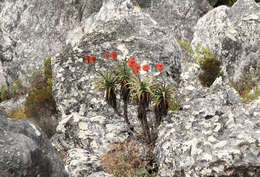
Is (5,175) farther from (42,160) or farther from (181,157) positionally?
(181,157)

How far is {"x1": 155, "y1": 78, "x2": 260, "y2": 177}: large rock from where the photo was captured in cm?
552

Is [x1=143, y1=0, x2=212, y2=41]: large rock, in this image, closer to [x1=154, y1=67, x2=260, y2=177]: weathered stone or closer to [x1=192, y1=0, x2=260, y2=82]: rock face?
[x1=192, y1=0, x2=260, y2=82]: rock face

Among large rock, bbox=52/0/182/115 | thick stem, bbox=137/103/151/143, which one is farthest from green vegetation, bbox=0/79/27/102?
thick stem, bbox=137/103/151/143

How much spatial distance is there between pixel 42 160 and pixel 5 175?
1.93 feet

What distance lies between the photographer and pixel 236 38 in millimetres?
14047

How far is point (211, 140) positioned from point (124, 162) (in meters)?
2.41

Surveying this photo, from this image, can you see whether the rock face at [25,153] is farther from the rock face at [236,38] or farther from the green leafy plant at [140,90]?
the rock face at [236,38]

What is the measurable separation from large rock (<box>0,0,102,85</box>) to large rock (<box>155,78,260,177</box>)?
59.3 feet

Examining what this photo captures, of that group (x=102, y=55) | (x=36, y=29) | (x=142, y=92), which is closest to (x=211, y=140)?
(x=142, y=92)

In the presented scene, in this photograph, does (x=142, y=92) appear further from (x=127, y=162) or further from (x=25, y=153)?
(x=25, y=153)

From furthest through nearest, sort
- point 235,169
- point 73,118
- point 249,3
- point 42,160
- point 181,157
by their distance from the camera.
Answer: point 249,3 < point 73,118 < point 181,157 < point 235,169 < point 42,160

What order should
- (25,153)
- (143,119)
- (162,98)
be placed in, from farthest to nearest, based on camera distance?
(143,119) < (162,98) < (25,153)

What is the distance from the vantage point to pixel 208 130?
641 centimetres

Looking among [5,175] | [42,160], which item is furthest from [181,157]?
[5,175]
